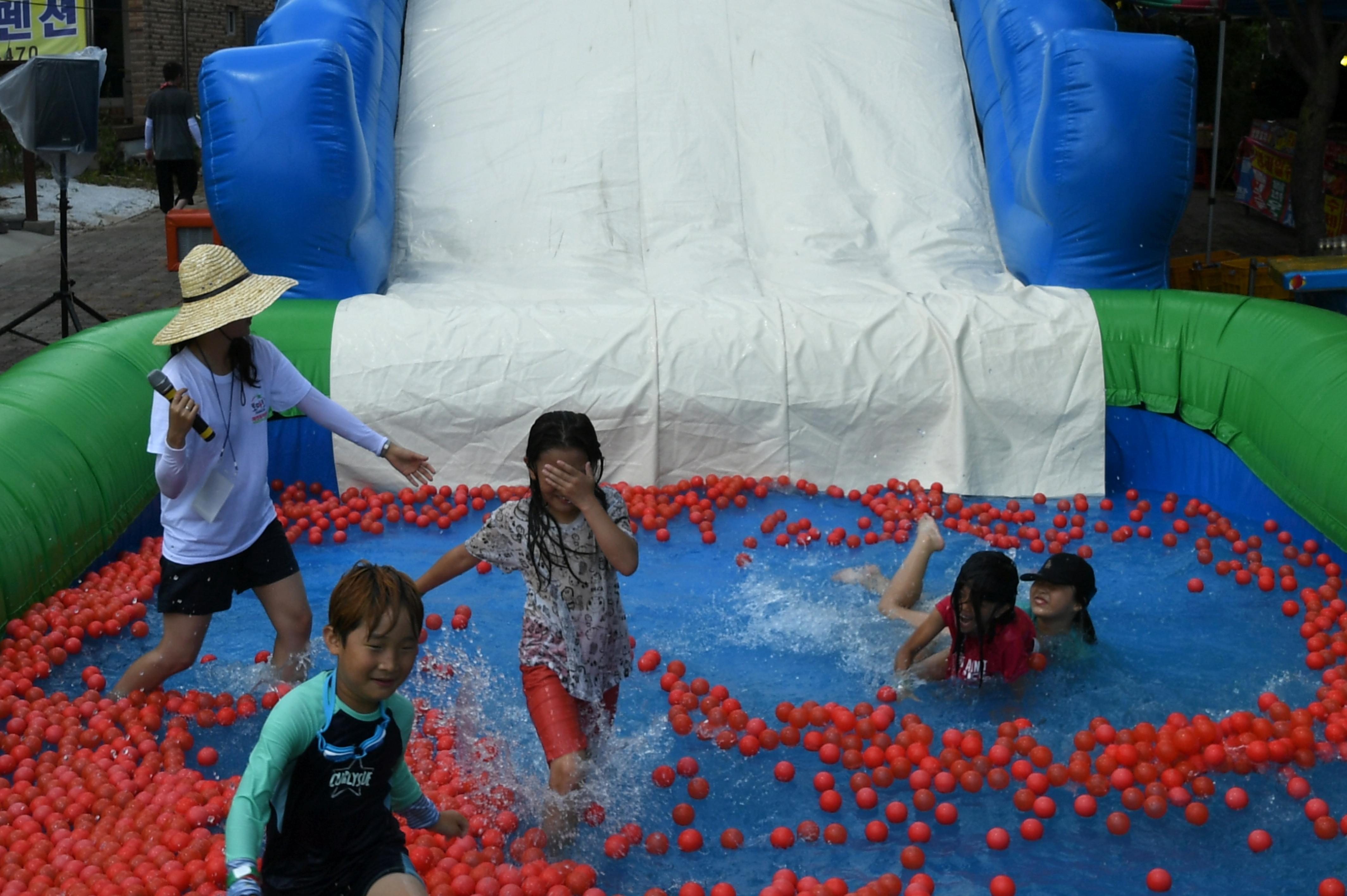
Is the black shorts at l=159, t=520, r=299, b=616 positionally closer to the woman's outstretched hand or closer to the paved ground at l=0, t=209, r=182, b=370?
the woman's outstretched hand

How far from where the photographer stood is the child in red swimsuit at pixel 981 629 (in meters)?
3.65

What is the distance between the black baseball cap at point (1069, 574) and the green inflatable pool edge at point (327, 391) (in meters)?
1.25

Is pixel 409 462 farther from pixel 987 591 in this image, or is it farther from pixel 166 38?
pixel 166 38

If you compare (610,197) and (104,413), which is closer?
(104,413)

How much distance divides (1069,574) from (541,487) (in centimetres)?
179

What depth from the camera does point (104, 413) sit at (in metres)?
4.82

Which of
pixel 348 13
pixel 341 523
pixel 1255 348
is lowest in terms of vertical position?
pixel 341 523

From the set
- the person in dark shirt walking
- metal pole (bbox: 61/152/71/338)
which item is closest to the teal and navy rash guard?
metal pole (bbox: 61/152/71/338)

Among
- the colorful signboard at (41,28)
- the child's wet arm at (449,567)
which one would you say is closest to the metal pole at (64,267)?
the child's wet arm at (449,567)

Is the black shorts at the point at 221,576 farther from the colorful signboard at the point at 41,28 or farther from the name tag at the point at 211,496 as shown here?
the colorful signboard at the point at 41,28

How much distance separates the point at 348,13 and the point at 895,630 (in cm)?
450

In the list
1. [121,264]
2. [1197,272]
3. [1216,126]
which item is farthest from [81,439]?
[1216,126]

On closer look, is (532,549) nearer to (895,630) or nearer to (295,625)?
(295,625)

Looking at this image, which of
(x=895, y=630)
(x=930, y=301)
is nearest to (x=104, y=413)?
(x=895, y=630)
